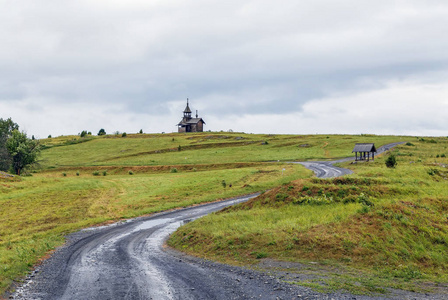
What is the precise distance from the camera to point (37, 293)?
556 inches

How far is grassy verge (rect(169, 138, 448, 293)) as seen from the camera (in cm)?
1570

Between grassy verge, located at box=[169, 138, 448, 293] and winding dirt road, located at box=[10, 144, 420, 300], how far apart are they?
1289 mm

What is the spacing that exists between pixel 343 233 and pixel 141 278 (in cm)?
1022

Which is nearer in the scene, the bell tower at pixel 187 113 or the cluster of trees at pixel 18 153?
the cluster of trees at pixel 18 153

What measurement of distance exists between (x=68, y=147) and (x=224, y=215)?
11742 centimetres

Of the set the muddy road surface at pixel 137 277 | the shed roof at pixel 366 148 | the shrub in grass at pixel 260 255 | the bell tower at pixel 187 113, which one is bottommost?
the muddy road surface at pixel 137 277

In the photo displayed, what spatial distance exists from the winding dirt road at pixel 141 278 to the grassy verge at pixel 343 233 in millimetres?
1289

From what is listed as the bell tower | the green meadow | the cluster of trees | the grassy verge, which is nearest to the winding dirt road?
the grassy verge

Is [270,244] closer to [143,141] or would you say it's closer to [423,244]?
[423,244]

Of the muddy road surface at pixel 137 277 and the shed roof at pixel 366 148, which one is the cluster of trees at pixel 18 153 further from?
the shed roof at pixel 366 148

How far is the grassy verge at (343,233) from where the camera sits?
1570 cm

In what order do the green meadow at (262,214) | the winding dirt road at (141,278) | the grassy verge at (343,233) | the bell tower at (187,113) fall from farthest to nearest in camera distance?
1. the bell tower at (187,113)
2. the green meadow at (262,214)
3. the grassy verge at (343,233)
4. the winding dirt road at (141,278)

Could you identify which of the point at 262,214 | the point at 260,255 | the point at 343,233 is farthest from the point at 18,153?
the point at 343,233

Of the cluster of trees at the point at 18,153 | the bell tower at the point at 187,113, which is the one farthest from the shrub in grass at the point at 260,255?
the bell tower at the point at 187,113
